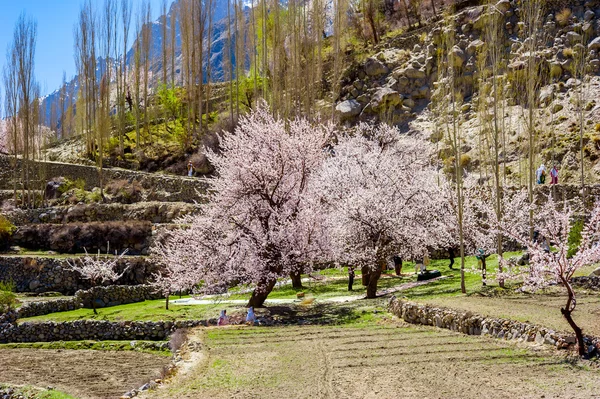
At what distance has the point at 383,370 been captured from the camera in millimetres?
12039

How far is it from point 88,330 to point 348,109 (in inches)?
1436

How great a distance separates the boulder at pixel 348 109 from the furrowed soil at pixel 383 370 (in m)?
41.5

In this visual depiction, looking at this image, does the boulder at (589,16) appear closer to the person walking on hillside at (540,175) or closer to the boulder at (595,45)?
the boulder at (595,45)

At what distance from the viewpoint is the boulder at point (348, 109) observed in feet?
185

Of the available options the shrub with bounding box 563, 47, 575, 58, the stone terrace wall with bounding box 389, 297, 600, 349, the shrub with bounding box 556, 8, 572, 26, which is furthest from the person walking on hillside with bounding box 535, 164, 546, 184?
the shrub with bounding box 556, 8, 572, 26

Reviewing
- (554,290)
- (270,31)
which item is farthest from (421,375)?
(270,31)

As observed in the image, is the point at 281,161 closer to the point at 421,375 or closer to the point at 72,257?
the point at 421,375

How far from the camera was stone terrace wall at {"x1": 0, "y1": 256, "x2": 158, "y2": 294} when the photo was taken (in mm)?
35031

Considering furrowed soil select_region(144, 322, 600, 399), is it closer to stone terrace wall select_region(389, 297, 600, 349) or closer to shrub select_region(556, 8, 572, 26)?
stone terrace wall select_region(389, 297, 600, 349)

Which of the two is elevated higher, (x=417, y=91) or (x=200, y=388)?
(x=417, y=91)

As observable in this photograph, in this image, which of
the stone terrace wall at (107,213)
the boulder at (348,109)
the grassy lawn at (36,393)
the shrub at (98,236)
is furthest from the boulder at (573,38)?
the grassy lawn at (36,393)

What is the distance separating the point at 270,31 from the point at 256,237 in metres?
40.5

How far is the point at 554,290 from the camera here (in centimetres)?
1969

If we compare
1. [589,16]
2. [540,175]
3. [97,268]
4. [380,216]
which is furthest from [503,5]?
[97,268]
